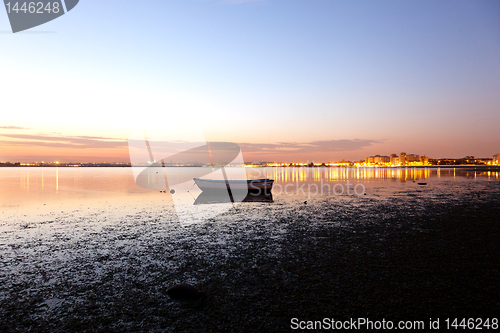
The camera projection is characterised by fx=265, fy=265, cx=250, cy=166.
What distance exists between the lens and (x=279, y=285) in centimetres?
767

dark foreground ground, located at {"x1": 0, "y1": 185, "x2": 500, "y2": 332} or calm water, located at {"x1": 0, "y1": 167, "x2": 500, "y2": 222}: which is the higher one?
dark foreground ground, located at {"x1": 0, "y1": 185, "x2": 500, "y2": 332}

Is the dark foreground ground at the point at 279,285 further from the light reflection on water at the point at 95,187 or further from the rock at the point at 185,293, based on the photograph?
the light reflection on water at the point at 95,187

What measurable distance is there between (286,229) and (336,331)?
8877mm

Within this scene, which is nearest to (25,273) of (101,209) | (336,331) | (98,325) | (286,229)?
(98,325)

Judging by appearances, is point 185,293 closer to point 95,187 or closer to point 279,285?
point 279,285

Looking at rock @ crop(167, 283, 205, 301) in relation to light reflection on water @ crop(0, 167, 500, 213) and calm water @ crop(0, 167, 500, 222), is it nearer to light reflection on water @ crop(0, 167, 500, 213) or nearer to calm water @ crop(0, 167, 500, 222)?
calm water @ crop(0, 167, 500, 222)

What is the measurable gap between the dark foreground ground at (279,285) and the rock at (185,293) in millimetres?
184

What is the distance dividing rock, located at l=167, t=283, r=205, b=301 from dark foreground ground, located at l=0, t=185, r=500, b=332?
0.60 ft

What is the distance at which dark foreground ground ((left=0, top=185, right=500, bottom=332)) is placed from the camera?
241 inches

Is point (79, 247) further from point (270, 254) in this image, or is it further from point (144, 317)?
point (270, 254)

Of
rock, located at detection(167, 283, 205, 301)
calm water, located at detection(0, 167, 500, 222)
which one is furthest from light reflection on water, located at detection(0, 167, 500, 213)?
rock, located at detection(167, 283, 205, 301)

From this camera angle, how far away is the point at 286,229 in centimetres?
1458

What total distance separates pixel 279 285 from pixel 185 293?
264 cm

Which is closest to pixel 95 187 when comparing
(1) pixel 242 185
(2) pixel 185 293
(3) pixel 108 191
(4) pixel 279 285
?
(3) pixel 108 191
